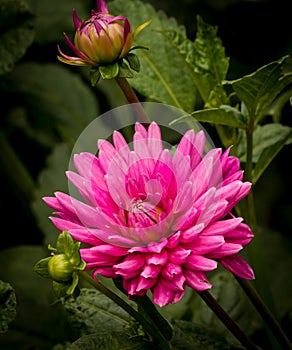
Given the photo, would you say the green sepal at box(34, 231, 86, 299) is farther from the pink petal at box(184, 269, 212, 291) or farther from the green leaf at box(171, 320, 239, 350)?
the green leaf at box(171, 320, 239, 350)

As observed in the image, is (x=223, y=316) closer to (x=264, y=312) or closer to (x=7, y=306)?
(x=264, y=312)

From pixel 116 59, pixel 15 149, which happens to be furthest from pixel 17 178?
pixel 116 59

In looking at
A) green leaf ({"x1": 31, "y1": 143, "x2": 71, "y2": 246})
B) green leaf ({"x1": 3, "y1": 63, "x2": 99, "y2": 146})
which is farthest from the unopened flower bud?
green leaf ({"x1": 3, "y1": 63, "x2": 99, "y2": 146})

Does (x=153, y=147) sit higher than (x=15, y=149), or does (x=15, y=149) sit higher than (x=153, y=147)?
(x=153, y=147)

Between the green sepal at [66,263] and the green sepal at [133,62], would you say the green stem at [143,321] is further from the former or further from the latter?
the green sepal at [133,62]

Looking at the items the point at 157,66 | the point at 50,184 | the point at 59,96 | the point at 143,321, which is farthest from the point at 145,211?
the point at 59,96

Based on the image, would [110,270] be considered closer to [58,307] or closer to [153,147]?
[153,147]
